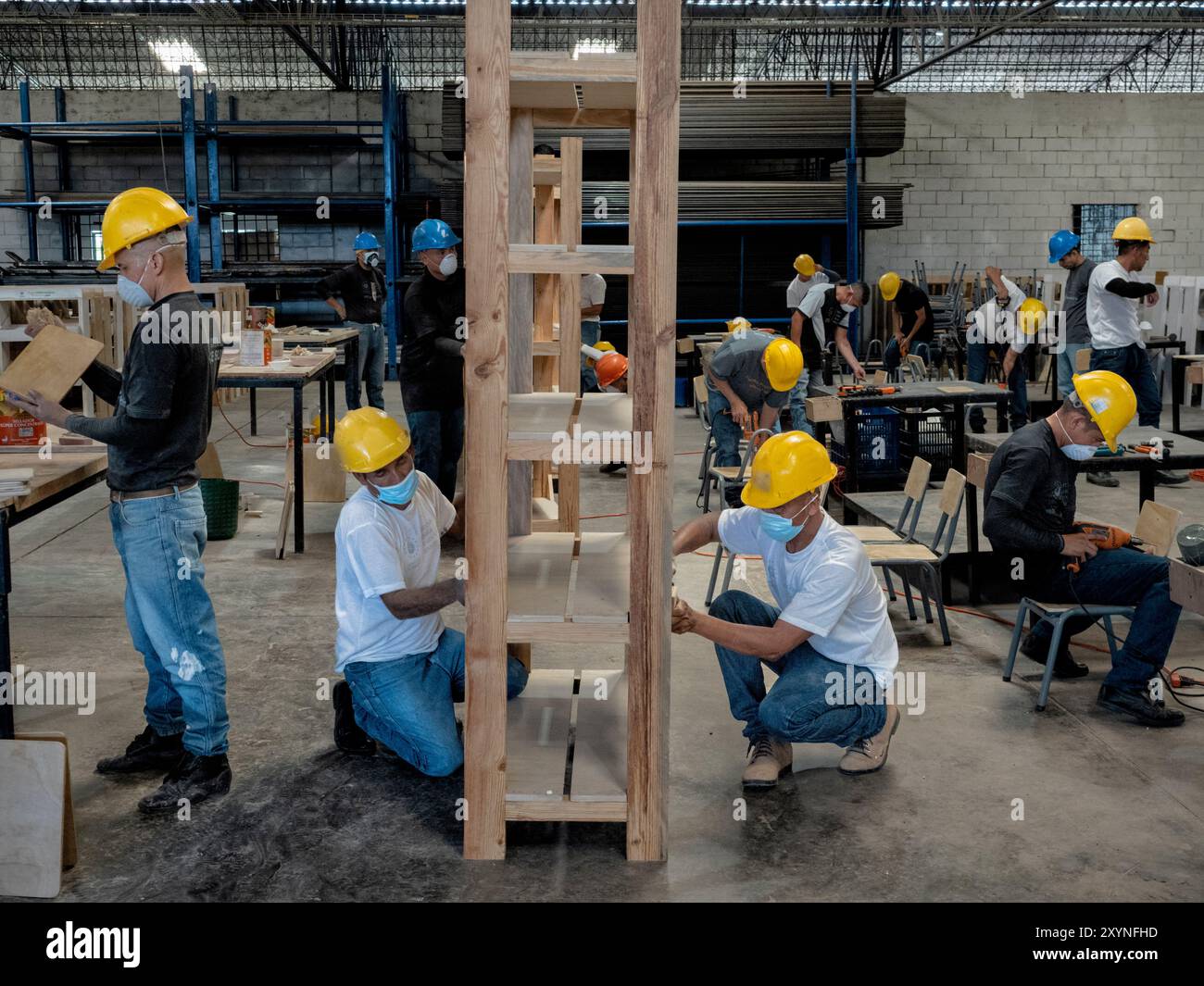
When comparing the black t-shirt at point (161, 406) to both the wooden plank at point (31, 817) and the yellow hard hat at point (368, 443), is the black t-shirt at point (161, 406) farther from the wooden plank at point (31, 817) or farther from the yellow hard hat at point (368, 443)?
the wooden plank at point (31, 817)

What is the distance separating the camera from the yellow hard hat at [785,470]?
393cm

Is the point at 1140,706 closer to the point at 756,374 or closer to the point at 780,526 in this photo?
the point at 780,526

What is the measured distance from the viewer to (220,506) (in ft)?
25.4

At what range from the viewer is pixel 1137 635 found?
482 cm

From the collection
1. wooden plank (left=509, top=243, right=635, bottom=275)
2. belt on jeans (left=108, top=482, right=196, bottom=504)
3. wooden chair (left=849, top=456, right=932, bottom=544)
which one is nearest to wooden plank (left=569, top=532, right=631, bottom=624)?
wooden plank (left=509, top=243, right=635, bottom=275)

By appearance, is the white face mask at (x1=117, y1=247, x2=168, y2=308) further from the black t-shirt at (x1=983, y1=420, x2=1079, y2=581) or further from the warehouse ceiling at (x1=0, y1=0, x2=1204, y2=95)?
the warehouse ceiling at (x1=0, y1=0, x2=1204, y2=95)

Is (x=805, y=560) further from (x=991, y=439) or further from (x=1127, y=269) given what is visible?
(x=1127, y=269)

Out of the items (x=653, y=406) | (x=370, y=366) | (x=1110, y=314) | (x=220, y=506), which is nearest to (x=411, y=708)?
(x=653, y=406)

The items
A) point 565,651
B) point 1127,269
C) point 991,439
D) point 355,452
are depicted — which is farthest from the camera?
point 1127,269

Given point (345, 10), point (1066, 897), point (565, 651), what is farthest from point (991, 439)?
point (345, 10)

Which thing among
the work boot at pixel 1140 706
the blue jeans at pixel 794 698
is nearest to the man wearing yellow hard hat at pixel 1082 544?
the work boot at pixel 1140 706

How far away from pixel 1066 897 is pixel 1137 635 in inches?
66.9

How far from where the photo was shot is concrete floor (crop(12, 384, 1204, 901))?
353 centimetres

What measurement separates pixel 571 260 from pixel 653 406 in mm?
473
